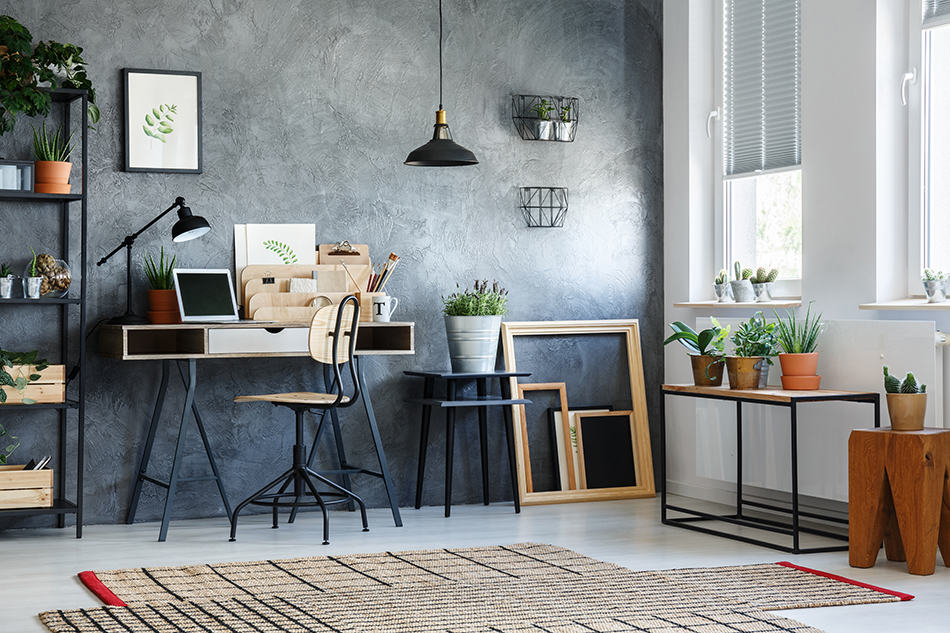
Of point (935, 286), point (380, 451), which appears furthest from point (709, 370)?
point (380, 451)

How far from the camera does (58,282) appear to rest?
520 centimetres

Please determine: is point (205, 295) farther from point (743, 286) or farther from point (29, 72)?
point (743, 286)

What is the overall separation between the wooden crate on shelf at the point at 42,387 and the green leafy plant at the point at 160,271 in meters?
0.60

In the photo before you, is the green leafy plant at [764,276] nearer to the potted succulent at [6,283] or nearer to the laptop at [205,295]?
the laptop at [205,295]

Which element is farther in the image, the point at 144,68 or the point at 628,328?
the point at 628,328

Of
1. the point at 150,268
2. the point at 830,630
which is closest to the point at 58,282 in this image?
the point at 150,268

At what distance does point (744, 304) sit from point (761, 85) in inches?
42.4

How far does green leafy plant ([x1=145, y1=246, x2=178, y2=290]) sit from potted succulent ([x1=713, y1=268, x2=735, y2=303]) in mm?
2573

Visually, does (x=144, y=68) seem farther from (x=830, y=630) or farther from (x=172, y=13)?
(x=830, y=630)

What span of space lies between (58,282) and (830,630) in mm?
3450

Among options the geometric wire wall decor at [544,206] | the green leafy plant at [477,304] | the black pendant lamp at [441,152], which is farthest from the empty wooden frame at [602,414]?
the black pendant lamp at [441,152]

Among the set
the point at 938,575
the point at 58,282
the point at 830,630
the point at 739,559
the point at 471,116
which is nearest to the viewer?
the point at 830,630

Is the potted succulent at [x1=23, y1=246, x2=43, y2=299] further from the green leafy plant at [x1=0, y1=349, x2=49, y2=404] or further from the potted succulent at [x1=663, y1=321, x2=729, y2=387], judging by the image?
the potted succulent at [x1=663, y1=321, x2=729, y2=387]

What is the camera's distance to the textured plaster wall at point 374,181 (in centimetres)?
553
